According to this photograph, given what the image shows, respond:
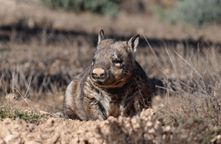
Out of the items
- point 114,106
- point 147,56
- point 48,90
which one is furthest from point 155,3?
point 114,106

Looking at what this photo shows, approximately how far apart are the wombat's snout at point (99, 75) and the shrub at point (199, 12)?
16036 mm

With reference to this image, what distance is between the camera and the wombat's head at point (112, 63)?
800 cm

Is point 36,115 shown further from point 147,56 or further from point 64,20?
point 64,20

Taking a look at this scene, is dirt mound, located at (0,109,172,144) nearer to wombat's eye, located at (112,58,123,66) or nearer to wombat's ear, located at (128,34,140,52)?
wombat's eye, located at (112,58,123,66)

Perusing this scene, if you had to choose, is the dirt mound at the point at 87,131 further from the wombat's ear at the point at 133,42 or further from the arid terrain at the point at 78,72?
the wombat's ear at the point at 133,42

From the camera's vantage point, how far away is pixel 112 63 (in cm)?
827

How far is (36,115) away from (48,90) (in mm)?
3765

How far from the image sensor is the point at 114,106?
27.6 ft

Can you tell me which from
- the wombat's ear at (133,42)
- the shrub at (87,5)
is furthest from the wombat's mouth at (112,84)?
the shrub at (87,5)

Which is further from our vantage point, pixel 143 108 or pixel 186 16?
pixel 186 16

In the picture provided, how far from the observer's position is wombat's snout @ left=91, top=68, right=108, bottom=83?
7926 mm

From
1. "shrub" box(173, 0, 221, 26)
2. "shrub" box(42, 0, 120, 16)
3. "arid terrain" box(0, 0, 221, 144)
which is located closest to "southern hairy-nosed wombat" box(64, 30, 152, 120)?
"arid terrain" box(0, 0, 221, 144)

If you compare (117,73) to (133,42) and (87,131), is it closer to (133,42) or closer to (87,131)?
(133,42)

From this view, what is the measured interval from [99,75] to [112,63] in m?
0.39
